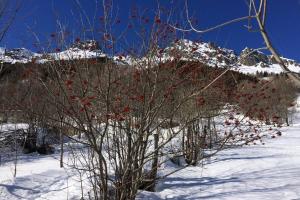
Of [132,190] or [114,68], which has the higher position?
[114,68]

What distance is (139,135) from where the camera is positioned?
15.7 feet

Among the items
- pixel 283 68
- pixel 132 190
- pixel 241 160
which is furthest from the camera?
pixel 241 160

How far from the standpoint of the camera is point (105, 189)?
5168 mm

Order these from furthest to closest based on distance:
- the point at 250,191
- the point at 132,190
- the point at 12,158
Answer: the point at 12,158, the point at 250,191, the point at 132,190

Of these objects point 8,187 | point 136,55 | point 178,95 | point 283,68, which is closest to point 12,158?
point 8,187

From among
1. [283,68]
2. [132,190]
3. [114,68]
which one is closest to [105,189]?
[132,190]

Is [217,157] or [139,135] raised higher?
[139,135]

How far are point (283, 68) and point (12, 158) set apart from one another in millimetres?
12272

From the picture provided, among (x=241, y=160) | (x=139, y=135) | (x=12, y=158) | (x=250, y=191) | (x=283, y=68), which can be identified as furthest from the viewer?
(x=12, y=158)

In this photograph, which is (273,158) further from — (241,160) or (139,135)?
(139,135)

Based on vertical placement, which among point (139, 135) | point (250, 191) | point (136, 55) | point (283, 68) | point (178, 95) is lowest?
point (250, 191)

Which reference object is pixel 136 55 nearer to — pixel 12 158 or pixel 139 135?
pixel 139 135

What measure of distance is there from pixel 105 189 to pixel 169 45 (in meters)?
2.33

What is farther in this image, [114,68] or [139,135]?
[114,68]
